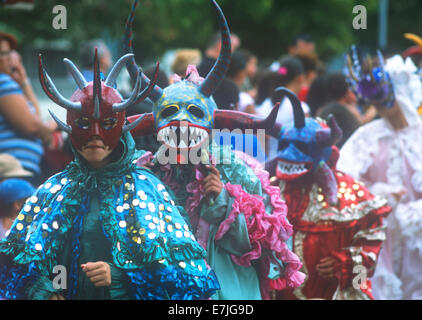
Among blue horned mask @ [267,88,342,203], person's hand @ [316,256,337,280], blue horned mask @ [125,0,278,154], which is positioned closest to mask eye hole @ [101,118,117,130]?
blue horned mask @ [125,0,278,154]

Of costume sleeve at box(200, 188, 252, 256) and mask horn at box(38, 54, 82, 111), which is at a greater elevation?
mask horn at box(38, 54, 82, 111)

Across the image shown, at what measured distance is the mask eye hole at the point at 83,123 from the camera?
259 cm

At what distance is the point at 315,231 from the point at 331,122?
654mm

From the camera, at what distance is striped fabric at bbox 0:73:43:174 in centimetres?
534

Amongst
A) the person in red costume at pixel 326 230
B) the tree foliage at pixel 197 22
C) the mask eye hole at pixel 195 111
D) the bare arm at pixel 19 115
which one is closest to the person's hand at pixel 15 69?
the bare arm at pixel 19 115

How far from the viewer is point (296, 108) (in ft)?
12.2

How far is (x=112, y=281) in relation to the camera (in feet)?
8.43

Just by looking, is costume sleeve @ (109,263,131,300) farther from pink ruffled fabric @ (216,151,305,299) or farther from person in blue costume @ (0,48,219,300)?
pink ruffled fabric @ (216,151,305,299)

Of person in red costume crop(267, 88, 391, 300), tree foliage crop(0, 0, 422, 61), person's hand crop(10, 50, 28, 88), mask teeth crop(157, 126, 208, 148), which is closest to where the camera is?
mask teeth crop(157, 126, 208, 148)

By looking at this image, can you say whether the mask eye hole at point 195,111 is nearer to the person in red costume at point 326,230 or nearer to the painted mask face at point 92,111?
the painted mask face at point 92,111

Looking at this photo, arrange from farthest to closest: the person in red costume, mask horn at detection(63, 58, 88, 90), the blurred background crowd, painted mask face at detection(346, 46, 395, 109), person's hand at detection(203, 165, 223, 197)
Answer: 1. the blurred background crowd
2. painted mask face at detection(346, 46, 395, 109)
3. the person in red costume
4. person's hand at detection(203, 165, 223, 197)
5. mask horn at detection(63, 58, 88, 90)

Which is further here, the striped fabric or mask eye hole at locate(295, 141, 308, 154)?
the striped fabric

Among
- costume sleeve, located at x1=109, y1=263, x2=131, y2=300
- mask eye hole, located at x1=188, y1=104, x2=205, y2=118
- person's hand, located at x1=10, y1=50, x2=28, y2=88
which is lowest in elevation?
costume sleeve, located at x1=109, y1=263, x2=131, y2=300

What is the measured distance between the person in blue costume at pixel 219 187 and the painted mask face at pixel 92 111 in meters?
0.32
